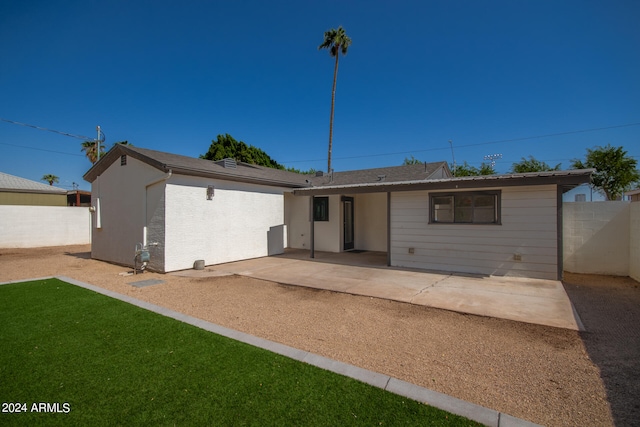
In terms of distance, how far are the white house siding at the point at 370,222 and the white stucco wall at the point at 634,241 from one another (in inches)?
287

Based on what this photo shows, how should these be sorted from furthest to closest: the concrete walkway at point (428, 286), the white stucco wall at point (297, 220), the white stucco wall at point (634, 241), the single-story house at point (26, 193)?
1. the single-story house at point (26, 193)
2. the white stucco wall at point (297, 220)
3. the white stucco wall at point (634, 241)
4. the concrete walkway at point (428, 286)

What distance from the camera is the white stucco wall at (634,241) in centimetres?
721

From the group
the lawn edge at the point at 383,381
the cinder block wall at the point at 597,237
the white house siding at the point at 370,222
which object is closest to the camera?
the lawn edge at the point at 383,381

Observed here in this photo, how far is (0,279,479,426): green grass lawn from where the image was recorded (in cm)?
231

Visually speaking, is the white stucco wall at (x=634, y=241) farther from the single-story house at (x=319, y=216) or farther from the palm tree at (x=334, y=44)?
the palm tree at (x=334, y=44)

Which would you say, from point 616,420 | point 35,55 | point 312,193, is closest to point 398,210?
point 312,193

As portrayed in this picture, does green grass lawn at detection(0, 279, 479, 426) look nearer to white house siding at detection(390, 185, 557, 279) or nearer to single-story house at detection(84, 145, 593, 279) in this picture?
single-story house at detection(84, 145, 593, 279)

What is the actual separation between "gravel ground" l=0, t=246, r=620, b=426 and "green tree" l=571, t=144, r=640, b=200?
18.5 meters

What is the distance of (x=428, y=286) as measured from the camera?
6.74m

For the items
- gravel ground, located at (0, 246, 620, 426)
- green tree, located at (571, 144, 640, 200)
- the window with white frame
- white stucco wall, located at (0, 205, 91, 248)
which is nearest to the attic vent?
gravel ground, located at (0, 246, 620, 426)

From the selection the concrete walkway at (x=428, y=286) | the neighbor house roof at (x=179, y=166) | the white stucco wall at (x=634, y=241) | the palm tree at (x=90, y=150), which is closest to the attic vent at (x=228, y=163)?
the neighbor house roof at (x=179, y=166)

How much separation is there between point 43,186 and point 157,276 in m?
20.9

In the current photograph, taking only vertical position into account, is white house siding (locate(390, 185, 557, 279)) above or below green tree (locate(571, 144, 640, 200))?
below

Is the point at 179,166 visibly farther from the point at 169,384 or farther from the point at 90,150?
the point at 90,150
